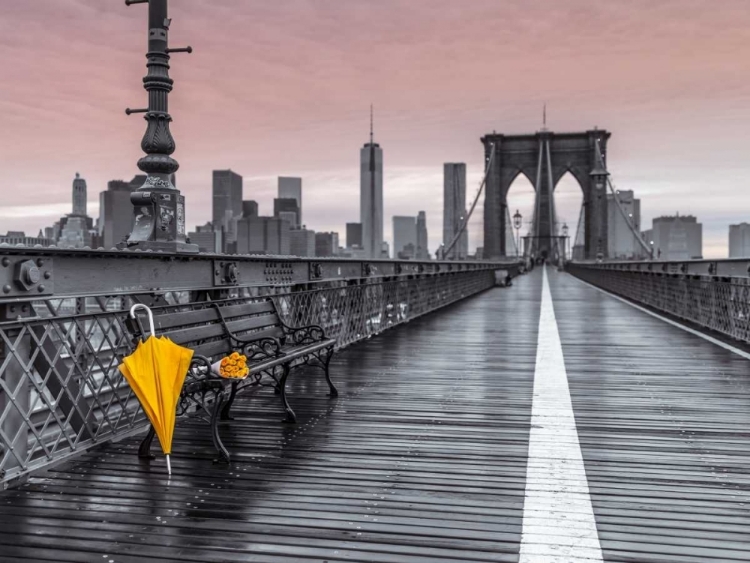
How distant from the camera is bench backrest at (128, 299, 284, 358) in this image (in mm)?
5164

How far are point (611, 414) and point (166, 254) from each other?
4.07 meters

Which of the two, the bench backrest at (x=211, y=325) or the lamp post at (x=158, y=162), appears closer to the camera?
the bench backrest at (x=211, y=325)

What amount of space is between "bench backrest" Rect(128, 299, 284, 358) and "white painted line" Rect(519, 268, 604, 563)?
99.1 inches

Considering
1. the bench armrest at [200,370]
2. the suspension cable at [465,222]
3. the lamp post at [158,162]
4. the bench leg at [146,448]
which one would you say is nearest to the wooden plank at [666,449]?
the bench armrest at [200,370]

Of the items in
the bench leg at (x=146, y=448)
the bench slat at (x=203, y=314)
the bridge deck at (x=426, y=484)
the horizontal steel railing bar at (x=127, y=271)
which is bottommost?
the bridge deck at (x=426, y=484)

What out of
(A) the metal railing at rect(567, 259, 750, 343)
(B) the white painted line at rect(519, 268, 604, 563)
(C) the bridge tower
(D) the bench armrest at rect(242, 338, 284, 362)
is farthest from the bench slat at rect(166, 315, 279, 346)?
(C) the bridge tower

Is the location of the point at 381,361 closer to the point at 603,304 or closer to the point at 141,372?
the point at 141,372

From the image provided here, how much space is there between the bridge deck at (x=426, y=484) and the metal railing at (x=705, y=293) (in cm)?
437

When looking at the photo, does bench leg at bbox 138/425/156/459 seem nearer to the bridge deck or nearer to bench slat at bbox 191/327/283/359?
the bridge deck

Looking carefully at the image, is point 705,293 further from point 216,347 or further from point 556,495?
point 556,495

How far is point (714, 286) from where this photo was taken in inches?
517

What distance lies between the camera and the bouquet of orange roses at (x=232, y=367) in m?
4.68

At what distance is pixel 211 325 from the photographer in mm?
5797

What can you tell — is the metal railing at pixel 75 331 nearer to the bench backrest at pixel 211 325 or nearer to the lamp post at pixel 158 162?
the bench backrest at pixel 211 325
